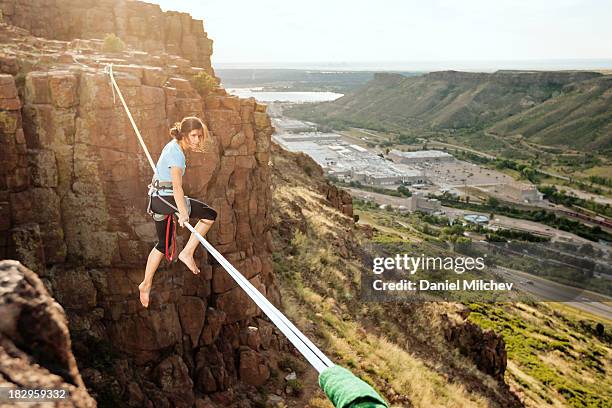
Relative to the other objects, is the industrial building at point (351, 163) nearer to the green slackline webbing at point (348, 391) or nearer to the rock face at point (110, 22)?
the rock face at point (110, 22)

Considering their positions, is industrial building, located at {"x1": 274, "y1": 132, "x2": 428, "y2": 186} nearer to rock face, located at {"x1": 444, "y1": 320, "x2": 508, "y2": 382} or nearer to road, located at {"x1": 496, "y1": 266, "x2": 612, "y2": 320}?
road, located at {"x1": 496, "y1": 266, "x2": 612, "y2": 320}

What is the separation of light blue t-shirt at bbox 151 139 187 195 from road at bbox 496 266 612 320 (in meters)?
57.9

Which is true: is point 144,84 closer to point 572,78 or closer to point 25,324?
point 25,324

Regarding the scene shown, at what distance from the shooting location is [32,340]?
110 inches

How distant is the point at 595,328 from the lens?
5134 centimetres

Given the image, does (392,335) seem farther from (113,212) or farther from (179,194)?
(179,194)

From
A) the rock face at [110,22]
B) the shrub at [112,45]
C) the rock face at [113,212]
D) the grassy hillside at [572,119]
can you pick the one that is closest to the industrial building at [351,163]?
the grassy hillside at [572,119]

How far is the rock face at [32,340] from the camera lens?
2.59m

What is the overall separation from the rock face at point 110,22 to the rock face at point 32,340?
24474mm

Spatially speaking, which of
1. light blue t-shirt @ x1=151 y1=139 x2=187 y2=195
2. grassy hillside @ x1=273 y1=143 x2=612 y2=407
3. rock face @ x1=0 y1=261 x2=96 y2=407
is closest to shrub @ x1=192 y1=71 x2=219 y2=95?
light blue t-shirt @ x1=151 y1=139 x2=187 y2=195

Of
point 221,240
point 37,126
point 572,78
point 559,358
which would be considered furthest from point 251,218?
point 572,78

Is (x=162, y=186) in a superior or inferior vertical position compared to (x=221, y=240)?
superior

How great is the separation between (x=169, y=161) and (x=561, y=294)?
216 ft

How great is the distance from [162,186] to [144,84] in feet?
16.3
